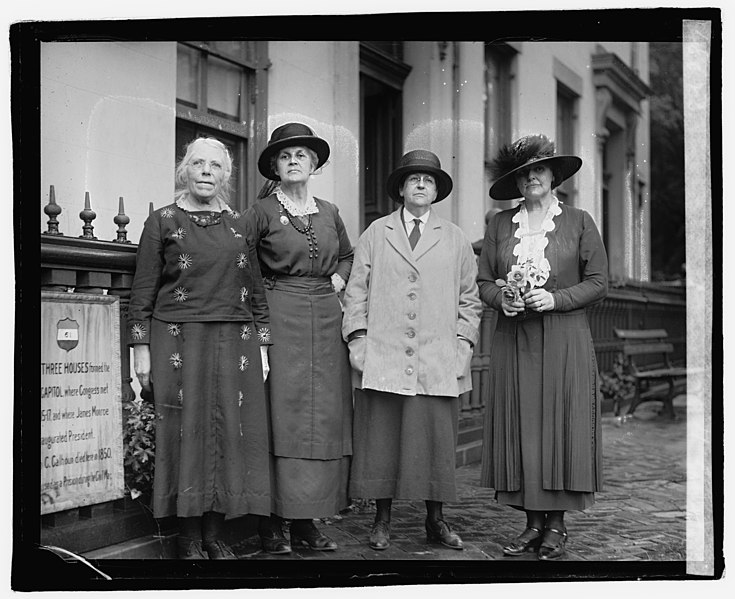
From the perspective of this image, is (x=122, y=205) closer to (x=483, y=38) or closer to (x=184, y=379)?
(x=184, y=379)

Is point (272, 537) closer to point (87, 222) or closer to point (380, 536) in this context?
point (380, 536)

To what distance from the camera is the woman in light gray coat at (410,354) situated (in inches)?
183

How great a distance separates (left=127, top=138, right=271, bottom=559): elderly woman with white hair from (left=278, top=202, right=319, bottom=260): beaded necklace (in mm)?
284

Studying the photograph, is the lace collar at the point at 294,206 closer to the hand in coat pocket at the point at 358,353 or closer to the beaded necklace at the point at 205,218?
the beaded necklace at the point at 205,218

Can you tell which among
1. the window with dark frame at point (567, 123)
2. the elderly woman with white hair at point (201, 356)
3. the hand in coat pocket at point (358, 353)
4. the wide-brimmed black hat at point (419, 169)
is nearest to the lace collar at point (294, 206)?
the elderly woman with white hair at point (201, 356)

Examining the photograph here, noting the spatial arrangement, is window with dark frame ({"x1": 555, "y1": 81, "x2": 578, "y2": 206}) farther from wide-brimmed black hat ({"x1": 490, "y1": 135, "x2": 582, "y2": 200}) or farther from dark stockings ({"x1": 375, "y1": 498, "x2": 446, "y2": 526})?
dark stockings ({"x1": 375, "y1": 498, "x2": 446, "y2": 526})

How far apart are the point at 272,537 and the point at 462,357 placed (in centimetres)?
139

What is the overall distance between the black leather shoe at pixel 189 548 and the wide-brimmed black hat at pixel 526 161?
98.0 inches

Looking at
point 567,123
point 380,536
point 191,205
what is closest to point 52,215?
point 191,205

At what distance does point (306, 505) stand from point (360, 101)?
306 centimetres

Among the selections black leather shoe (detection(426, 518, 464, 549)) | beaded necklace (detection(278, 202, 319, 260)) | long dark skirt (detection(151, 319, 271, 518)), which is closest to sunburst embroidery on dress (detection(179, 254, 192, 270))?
long dark skirt (detection(151, 319, 271, 518))

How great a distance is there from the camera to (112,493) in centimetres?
433

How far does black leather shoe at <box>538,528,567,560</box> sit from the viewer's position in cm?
457

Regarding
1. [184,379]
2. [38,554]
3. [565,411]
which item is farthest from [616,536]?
[38,554]
